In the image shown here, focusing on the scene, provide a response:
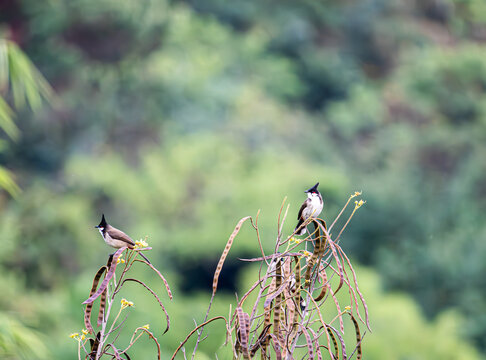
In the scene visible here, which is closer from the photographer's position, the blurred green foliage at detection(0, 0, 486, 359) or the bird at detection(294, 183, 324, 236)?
the bird at detection(294, 183, 324, 236)

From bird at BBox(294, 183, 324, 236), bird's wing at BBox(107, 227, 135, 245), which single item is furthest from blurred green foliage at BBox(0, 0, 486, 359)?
bird's wing at BBox(107, 227, 135, 245)

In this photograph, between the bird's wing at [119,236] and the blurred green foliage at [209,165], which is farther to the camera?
the blurred green foliage at [209,165]

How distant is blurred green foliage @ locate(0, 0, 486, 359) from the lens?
290 inches

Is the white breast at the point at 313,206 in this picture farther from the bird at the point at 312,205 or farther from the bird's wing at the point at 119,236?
the bird's wing at the point at 119,236

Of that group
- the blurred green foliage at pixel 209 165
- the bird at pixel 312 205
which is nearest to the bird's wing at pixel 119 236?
the bird at pixel 312 205

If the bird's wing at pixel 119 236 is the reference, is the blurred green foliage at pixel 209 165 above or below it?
above

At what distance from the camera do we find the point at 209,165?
8.73 m

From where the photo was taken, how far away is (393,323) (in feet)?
19.5

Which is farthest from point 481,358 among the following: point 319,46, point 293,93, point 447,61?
point 319,46

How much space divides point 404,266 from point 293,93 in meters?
4.49

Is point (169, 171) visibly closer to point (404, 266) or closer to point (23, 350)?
point (404, 266)

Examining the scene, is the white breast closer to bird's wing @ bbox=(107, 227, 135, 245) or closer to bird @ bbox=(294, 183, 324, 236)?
bird @ bbox=(294, 183, 324, 236)

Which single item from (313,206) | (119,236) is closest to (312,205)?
(313,206)

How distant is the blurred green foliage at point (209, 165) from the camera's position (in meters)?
7.36
